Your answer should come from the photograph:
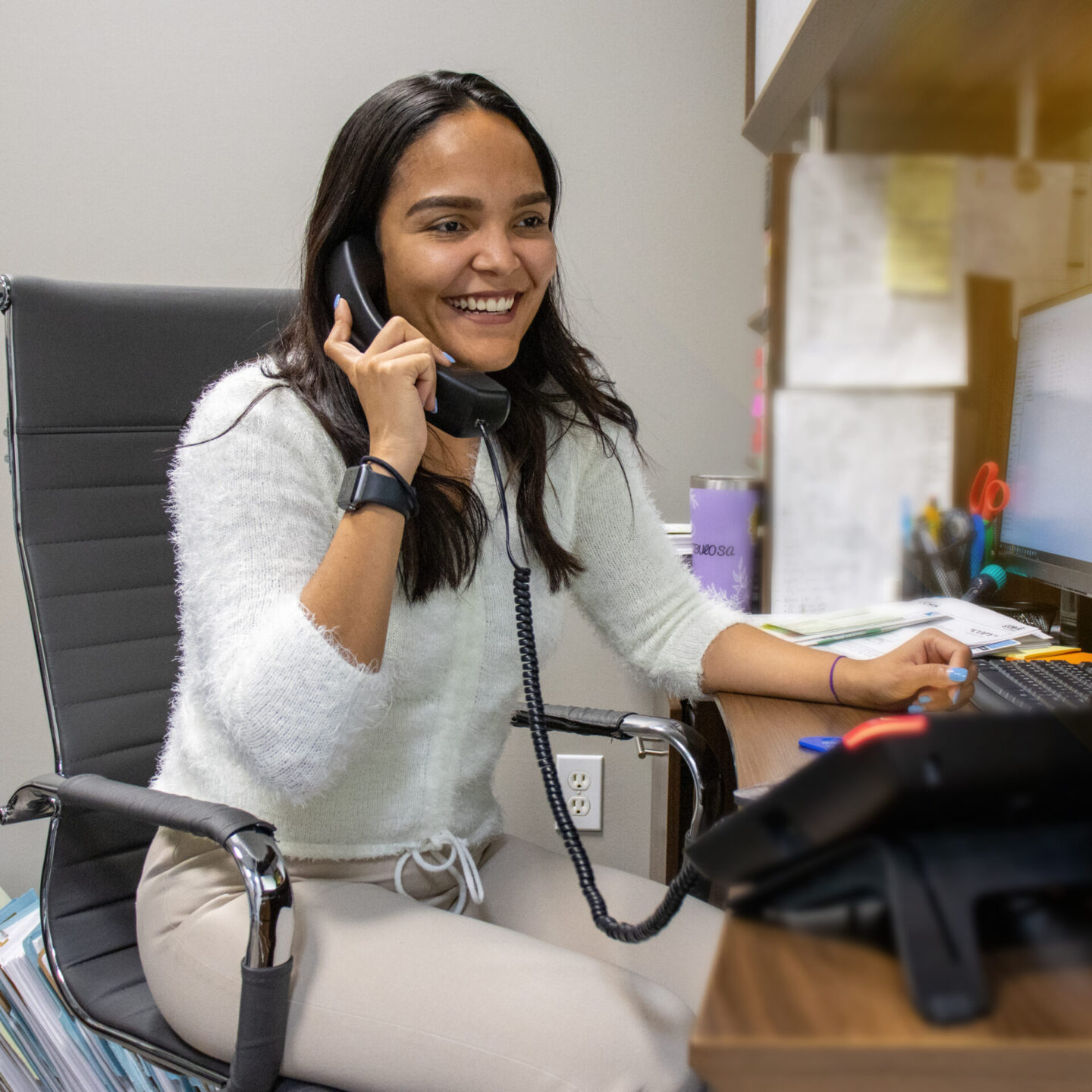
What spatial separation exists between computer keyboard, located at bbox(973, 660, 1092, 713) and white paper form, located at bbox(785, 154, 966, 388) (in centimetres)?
28

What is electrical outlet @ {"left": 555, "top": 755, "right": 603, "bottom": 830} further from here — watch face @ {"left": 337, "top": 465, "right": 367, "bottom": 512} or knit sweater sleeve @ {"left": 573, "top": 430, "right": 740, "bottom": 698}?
watch face @ {"left": 337, "top": 465, "right": 367, "bottom": 512}

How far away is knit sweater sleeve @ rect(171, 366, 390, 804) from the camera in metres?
0.74

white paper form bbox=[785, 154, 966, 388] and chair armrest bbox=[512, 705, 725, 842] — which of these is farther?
chair armrest bbox=[512, 705, 725, 842]

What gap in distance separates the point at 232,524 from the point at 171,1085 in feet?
1.85

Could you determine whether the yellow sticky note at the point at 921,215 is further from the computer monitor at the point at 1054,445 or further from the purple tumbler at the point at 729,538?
the purple tumbler at the point at 729,538

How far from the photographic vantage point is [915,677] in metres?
0.88

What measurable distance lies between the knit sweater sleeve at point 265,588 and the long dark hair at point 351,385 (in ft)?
0.14

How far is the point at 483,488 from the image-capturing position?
39.3 inches

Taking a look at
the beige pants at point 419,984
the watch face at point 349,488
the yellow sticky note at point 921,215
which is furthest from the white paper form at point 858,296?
the beige pants at point 419,984

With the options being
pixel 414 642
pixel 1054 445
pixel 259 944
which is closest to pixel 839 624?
pixel 1054 445

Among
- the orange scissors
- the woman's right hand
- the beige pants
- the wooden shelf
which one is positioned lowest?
the beige pants

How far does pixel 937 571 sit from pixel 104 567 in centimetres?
96

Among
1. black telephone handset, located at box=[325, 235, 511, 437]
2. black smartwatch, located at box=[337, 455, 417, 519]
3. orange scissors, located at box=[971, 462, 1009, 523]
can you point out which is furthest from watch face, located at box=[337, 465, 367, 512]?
orange scissors, located at box=[971, 462, 1009, 523]

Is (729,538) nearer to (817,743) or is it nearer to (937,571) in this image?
(937,571)
